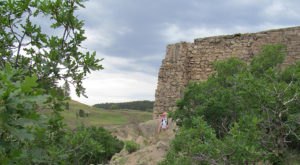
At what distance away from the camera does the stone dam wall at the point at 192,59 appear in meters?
12.9

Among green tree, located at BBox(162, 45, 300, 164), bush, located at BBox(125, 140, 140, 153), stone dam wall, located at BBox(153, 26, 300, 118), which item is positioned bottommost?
bush, located at BBox(125, 140, 140, 153)

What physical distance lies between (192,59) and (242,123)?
8.40 m

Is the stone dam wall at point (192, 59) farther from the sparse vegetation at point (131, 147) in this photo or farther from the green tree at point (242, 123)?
the green tree at point (242, 123)

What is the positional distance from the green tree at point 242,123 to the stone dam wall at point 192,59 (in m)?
4.75

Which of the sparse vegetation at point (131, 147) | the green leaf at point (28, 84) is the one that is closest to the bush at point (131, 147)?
the sparse vegetation at point (131, 147)

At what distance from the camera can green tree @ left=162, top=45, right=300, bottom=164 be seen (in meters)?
5.21

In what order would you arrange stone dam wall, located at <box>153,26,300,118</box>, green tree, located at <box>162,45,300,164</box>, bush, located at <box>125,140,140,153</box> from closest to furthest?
green tree, located at <box>162,45,300,164</box> → bush, located at <box>125,140,140,153</box> → stone dam wall, located at <box>153,26,300,118</box>

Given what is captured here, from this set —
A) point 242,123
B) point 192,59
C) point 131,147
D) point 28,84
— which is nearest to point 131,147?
point 131,147

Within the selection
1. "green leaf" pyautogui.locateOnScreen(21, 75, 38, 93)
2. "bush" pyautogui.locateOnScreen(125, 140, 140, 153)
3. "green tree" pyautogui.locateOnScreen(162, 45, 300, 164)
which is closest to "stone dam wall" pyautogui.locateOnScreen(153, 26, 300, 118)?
"bush" pyautogui.locateOnScreen(125, 140, 140, 153)

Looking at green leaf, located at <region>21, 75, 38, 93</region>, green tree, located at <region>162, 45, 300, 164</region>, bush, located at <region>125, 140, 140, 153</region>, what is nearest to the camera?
Answer: green leaf, located at <region>21, 75, 38, 93</region>

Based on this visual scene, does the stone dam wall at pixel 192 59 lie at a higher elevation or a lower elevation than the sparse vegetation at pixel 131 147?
higher

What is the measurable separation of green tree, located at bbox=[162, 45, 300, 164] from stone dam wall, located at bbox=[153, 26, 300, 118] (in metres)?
4.75

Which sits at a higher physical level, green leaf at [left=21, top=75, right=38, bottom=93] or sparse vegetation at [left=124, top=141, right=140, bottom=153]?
green leaf at [left=21, top=75, right=38, bottom=93]

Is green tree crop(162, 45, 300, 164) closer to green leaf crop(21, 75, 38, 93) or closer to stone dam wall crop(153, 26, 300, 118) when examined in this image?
green leaf crop(21, 75, 38, 93)
